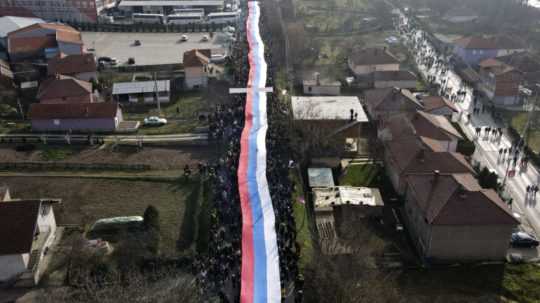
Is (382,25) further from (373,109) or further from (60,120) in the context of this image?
(60,120)

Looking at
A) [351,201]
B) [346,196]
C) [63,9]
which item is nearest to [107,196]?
[346,196]

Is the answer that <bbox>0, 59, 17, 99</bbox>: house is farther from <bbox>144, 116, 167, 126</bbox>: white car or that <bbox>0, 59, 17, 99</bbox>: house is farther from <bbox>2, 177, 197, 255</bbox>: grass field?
<bbox>2, 177, 197, 255</bbox>: grass field

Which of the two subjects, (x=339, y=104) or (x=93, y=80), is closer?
(x=339, y=104)

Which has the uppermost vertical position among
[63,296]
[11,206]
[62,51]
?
[62,51]

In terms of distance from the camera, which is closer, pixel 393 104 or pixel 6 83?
pixel 393 104

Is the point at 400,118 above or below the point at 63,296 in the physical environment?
above

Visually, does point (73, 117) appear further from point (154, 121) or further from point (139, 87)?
point (139, 87)

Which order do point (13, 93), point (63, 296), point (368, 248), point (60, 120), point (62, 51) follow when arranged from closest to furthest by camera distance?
point (63, 296)
point (368, 248)
point (60, 120)
point (13, 93)
point (62, 51)

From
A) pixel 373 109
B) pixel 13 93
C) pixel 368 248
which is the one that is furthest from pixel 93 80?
pixel 368 248
